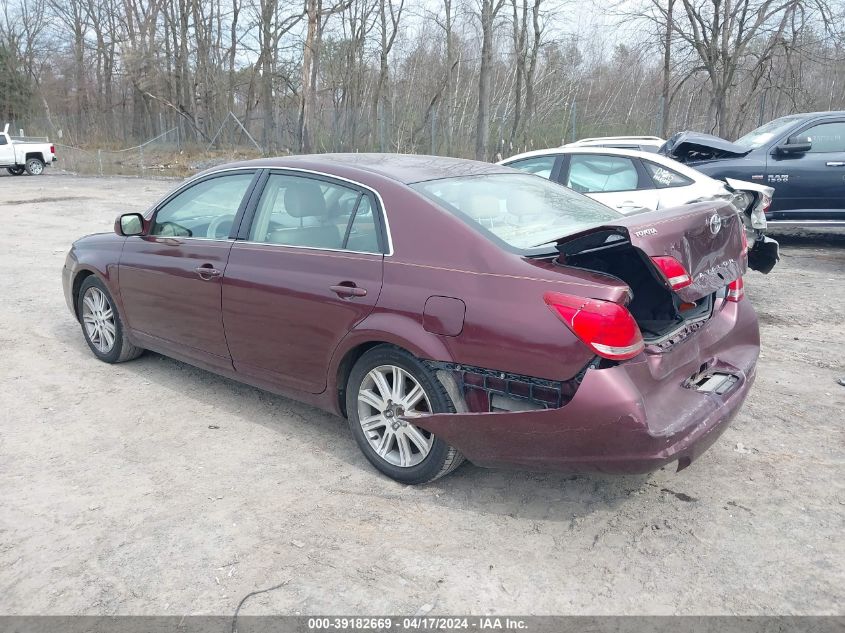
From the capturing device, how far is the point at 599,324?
9.30ft

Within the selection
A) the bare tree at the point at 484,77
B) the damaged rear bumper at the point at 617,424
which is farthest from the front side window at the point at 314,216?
the bare tree at the point at 484,77

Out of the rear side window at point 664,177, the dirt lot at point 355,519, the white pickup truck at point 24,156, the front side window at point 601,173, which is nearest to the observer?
the dirt lot at point 355,519

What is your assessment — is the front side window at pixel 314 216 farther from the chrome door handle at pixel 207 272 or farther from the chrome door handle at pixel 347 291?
the chrome door handle at pixel 207 272

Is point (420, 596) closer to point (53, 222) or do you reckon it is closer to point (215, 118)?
point (53, 222)

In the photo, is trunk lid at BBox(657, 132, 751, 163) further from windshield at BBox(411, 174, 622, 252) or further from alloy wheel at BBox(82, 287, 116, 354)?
alloy wheel at BBox(82, 287, 116, 354)

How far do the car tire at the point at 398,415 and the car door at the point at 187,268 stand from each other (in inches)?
44.4

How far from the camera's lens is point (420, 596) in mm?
2689

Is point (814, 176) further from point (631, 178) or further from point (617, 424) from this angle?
point (617, 424)

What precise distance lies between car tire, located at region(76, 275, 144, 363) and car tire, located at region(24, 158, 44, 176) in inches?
1175

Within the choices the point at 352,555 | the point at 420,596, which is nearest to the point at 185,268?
the point at 352,555

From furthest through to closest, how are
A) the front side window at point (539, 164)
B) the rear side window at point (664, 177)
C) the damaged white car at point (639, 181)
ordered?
1. the front side window at point (539, 164)
2. the rear side window at point (664, 177)
3. the damaged white car at point (639, 181)

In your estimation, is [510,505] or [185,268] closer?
[510,505]

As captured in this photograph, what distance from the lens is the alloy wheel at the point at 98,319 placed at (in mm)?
5320

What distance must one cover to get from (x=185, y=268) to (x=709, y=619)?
3.50m
